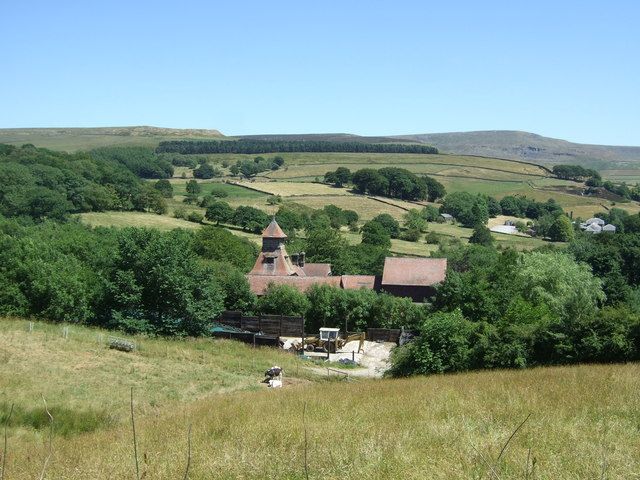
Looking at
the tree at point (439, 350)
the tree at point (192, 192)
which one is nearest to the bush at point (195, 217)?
the tree at point (192, 192)

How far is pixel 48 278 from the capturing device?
36250mm

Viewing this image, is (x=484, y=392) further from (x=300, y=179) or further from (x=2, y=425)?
(x=300, y=179)

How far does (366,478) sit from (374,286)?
4428cm

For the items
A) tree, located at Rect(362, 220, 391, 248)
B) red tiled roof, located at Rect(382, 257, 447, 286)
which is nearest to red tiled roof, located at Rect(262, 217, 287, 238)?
red tiled roof, located at Rect(382, 257, 447, 286)

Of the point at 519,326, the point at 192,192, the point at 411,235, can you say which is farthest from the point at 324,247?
the point at 192,192

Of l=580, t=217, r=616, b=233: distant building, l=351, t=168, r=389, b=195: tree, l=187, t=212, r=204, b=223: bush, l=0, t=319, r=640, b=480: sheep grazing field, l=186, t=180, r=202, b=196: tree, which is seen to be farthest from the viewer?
l=351, t=168, r=389, b=195: tree

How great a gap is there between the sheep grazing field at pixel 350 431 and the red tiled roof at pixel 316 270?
3685 cm

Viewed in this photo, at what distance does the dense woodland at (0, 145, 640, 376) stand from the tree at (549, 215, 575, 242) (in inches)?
642

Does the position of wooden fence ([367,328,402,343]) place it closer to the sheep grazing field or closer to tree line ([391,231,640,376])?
tree line ([391,231,640,376])

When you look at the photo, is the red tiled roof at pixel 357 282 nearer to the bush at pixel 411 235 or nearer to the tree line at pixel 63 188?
the tree line at pixel 63 188

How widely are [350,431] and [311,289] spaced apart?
34087 millimetres

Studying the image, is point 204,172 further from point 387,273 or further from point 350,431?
point 350,431

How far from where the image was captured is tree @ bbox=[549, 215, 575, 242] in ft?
334

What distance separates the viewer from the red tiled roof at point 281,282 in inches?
1832
